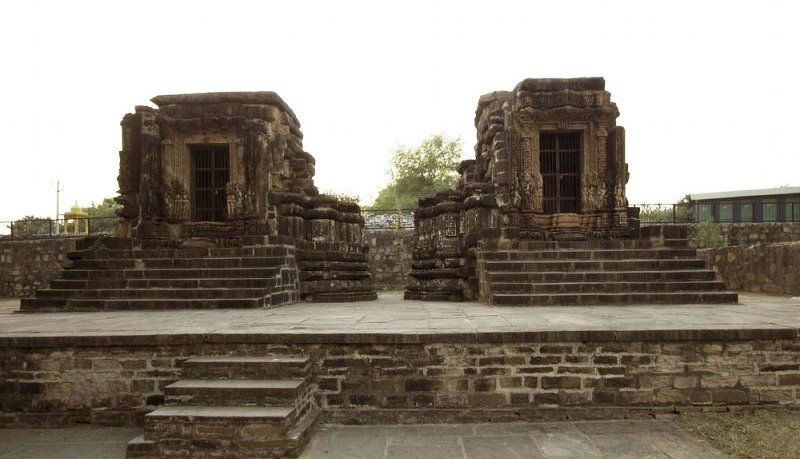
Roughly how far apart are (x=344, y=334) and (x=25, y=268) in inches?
746

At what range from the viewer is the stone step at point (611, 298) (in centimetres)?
837

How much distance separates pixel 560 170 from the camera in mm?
11109

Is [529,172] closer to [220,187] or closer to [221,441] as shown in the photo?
[220,187]

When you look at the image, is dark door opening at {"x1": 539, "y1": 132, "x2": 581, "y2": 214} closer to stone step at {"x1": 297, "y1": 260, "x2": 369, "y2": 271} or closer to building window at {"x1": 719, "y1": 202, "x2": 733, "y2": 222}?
stone step at {"x1": 297, "y1": 260, "x2": 369, "y2": 271}

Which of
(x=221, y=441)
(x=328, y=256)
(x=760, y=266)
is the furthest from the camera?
(x=760, y=266)

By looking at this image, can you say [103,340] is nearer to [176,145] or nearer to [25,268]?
[176,145]

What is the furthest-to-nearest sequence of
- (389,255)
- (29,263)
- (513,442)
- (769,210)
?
(769,210)
(389,255)
(29,263)
(513,442)

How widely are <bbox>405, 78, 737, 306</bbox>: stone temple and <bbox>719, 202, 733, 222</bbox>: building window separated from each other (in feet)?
62.3

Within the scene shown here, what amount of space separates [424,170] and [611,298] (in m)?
32.9

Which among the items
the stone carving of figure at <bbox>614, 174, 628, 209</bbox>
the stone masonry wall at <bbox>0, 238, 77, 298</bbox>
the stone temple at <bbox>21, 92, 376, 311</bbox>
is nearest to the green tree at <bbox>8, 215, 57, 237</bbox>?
the stone masonry wall at <bbox>0, 238, 77, 298</bbox>

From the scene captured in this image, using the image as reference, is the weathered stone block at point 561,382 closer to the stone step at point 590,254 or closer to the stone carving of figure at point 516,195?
the stone step at point 590,254

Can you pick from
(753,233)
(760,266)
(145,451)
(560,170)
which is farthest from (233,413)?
(753,233)

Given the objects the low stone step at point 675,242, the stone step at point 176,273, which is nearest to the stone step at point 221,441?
the stone step at point 176,273

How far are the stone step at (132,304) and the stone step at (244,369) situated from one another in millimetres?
3639
